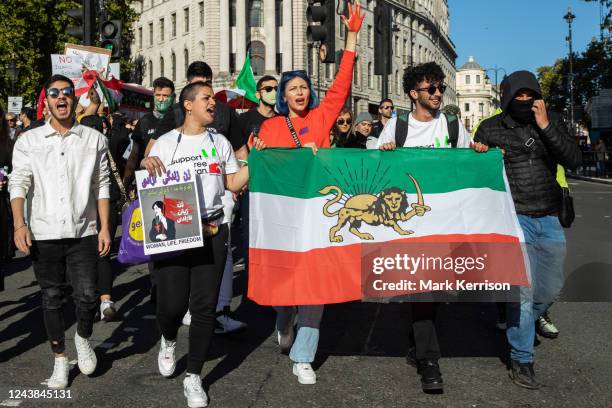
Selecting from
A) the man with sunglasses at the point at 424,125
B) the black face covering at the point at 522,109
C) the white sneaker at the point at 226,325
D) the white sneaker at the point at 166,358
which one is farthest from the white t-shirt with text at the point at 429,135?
the white sneaker at the point at 226,325

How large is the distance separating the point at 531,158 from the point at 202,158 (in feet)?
6.91

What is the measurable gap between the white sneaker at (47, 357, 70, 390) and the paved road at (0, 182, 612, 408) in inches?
3.1

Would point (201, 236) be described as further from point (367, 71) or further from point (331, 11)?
point (367, 71)

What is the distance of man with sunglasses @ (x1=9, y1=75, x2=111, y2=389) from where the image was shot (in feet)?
15.4

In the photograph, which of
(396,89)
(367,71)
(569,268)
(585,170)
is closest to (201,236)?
(569,268)

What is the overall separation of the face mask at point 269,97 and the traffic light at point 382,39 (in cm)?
503

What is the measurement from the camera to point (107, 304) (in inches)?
265

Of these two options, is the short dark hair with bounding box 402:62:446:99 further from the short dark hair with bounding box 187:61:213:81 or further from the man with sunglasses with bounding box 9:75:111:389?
the man with sunglasses with bounding box 9:75:111:389

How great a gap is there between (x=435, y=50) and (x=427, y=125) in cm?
10367

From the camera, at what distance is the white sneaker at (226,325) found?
6.03 m

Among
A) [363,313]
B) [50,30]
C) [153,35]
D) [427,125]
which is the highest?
[153,35]

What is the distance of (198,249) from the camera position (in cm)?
456

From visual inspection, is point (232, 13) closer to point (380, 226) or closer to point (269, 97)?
point (269, 97)

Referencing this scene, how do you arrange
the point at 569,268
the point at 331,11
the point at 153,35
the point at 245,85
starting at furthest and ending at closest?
the point at 153,35 → the point at 245,85 → the point at 331,11 → the point at 569,268
